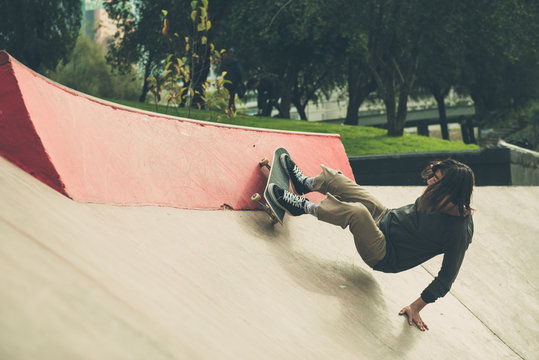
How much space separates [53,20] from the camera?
19.4m

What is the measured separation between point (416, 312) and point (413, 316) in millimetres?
37

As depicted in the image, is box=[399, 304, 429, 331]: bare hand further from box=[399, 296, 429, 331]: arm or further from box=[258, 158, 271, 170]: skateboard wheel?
box=[258, 158, 271, 170]: skateboard wheel

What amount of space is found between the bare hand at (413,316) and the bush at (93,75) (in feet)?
98.5

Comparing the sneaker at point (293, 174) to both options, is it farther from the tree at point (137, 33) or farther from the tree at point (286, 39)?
the tree at point (137, 33)

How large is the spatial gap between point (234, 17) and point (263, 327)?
14741mm

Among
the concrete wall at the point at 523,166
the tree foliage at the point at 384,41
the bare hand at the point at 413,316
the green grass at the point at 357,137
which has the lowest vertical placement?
the bare hand at the point at 413,316

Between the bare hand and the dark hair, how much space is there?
2.43 feet

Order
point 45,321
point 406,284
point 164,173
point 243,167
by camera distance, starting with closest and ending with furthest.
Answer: point 45,321 < point 164,173 < point 406,284 < point 243,167

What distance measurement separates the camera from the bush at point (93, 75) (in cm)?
3159

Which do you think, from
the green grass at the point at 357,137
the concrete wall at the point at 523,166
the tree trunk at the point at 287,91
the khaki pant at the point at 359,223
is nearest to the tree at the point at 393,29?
the green grass at the point at 357,137

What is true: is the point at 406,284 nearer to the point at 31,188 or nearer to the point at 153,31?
the point at 31,188

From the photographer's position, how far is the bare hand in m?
3.70

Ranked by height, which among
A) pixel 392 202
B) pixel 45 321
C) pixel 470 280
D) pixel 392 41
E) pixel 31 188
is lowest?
pixel 470 280

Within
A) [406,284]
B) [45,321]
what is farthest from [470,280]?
[45,321]
